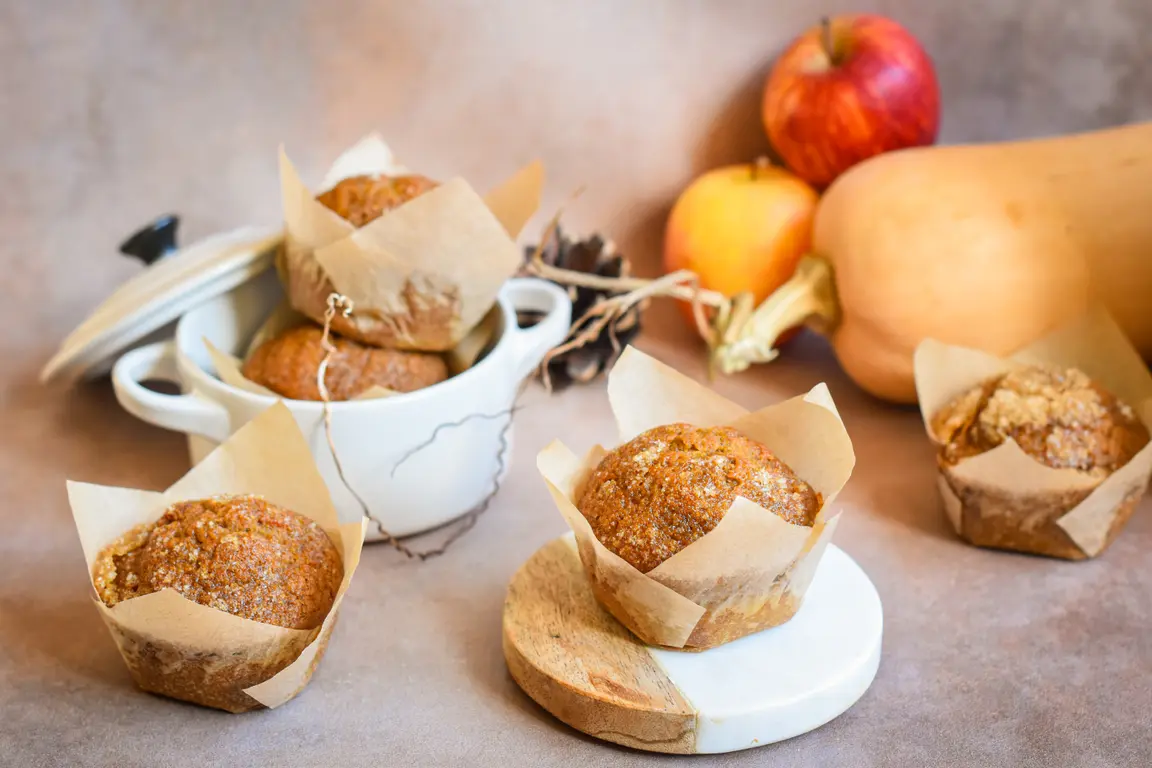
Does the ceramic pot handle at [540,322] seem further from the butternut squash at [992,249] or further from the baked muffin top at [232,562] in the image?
the baked muffin top at [232,562]

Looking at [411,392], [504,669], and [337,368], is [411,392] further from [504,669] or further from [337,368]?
[504,669]

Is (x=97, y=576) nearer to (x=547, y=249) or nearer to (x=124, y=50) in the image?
(x=547, y=249)

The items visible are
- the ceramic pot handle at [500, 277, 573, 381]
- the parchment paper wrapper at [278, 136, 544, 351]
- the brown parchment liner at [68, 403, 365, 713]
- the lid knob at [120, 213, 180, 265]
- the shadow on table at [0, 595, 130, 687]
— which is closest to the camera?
the brown parchment liner at [68, 403, 365, 713]

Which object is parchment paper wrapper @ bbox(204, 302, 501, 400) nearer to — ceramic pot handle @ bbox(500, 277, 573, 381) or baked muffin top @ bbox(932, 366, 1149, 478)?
ceramic pot handle @ bbox(500, 277, 573, 381)

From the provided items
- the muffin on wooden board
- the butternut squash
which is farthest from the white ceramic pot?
the muffin on wooden board

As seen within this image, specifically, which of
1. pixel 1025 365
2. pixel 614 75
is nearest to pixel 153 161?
pixel 614 75

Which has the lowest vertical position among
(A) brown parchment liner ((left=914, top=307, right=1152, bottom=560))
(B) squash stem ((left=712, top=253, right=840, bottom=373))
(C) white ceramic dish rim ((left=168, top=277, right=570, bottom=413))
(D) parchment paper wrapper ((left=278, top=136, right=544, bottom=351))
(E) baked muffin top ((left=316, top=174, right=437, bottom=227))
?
(A) brown parchment liner ((left=914, top=307, right=1152, bottom=560))
